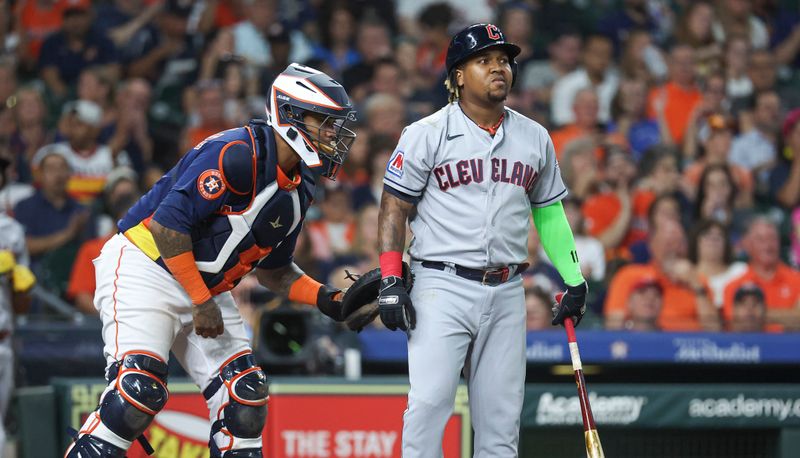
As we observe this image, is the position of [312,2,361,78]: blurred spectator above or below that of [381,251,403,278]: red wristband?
above

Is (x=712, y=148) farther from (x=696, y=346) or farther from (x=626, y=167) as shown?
(x=696, y=346)

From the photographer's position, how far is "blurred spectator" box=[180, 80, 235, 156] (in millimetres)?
9617

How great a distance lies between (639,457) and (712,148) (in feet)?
13.6

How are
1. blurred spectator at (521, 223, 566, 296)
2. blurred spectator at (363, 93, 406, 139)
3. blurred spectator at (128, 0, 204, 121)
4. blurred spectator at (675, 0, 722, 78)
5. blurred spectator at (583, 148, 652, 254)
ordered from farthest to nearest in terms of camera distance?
blurred spectator at (675, 0, 722, 78) → blurred spectator at (128, 0, 204, 121) → blurred spectator at (363, 93, 406, 139) → blurred spectator at (583, 148, 652, 254) → blurred spectator at (521, 223, 566, 296)

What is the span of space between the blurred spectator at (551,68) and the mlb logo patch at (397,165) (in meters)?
6.20

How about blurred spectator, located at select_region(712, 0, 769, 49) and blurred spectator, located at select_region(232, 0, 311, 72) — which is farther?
blurred spectator, located at select_region(712, 0, 769, 49)

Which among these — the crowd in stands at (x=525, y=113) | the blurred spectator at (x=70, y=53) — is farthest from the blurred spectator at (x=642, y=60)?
the blurred spectator at (x=70, y=53)

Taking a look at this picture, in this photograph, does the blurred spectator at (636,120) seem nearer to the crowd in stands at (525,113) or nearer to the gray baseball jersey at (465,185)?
the crowd in stands at (525,113)

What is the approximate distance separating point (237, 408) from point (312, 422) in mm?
1509

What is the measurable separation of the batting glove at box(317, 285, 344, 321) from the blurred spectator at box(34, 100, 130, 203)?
178 inches

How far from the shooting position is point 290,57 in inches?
419

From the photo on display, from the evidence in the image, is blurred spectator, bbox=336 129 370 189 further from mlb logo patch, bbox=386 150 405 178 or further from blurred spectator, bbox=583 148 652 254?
mlb logo patch, bbox=386 150 405 178

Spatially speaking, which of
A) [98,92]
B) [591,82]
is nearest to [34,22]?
Result: [98,92]

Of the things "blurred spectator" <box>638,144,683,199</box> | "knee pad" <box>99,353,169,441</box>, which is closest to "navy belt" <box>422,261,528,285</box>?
"knee pad" <box>99,353,169,441</box>
